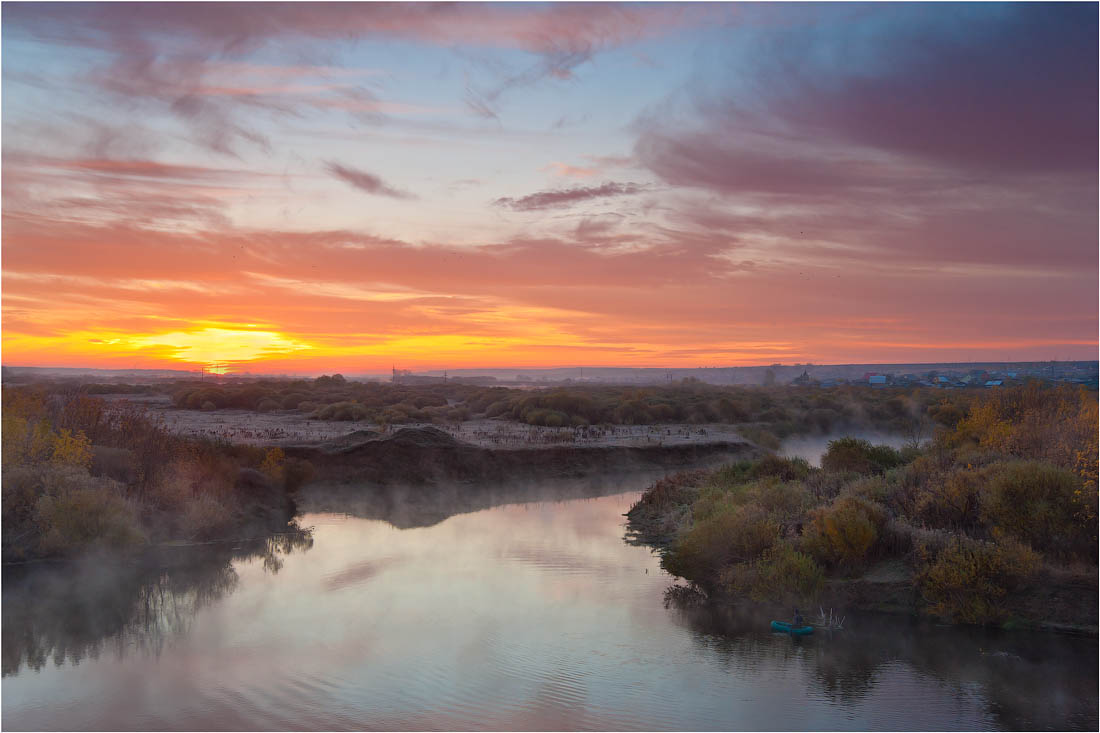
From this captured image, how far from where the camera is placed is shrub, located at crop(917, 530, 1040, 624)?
1952cm

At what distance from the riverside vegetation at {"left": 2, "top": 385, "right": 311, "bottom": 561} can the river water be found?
161 centimetres

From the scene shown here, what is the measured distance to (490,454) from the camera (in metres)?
45.5

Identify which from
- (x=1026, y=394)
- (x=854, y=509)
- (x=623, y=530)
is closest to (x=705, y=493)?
(x=623, y=530)

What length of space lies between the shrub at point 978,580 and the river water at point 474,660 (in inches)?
27.4

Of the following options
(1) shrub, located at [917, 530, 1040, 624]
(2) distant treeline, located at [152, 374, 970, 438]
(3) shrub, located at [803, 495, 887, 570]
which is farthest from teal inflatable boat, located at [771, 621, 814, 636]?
(2) distant treeline, located at [152, 374, 970, 438]

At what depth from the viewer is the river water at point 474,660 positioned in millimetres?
14719

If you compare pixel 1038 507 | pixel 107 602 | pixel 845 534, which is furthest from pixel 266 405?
pixel 1038 507

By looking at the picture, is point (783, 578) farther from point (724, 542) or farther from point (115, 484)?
point (115, 484)

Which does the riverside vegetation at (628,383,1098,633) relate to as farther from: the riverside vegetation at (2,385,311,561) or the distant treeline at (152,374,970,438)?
the distant treeline at (152,374,970,438)

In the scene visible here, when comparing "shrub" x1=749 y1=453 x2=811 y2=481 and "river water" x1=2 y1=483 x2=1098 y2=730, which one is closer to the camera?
"river water" x1=2 y1=483 x2=1098 y2=730

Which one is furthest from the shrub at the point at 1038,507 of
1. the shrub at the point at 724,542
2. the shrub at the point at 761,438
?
the shrub at the point at 761,438

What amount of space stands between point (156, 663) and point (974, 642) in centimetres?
1723

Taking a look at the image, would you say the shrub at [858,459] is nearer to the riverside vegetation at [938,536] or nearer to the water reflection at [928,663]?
the riverside vegetation at [938,536]

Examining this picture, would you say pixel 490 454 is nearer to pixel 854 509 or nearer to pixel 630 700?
pixel 854 509
